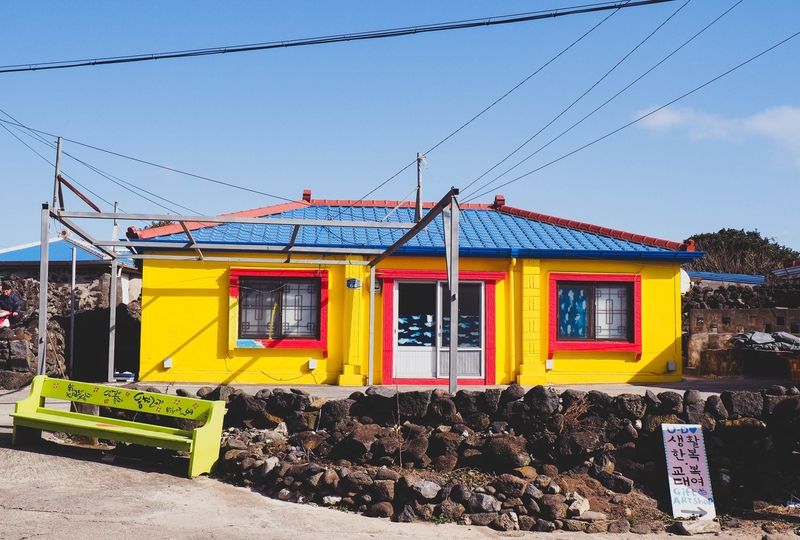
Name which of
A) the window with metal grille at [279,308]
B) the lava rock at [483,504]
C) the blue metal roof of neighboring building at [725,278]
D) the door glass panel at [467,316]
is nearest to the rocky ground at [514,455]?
the lava rock at [483,504]

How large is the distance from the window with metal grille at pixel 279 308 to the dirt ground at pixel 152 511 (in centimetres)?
675

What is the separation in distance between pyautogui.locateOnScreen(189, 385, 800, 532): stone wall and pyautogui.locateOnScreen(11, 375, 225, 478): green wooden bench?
1.23 ft

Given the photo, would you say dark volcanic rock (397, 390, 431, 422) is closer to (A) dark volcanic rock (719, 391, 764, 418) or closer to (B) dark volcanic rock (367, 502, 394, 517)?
(B) dark volcanic rock (367, 502, 394, 517)

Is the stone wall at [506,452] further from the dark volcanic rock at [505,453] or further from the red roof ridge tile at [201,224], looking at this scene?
the red roof ridge tile at [201,224]

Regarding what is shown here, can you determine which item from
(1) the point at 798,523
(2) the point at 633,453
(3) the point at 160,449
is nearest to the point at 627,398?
(2) the point at 633,453

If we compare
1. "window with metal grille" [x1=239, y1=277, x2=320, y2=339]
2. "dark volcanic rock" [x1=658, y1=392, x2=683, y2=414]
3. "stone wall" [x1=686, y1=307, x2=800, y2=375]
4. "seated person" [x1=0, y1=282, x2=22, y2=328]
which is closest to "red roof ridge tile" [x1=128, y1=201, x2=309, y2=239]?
"window with metal grille" [x1=239, y1=277, x2=320, y2=339]

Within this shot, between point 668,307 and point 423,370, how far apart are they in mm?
5426

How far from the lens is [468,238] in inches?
635

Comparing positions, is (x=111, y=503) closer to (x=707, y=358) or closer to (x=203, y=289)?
(x=203, y=289)

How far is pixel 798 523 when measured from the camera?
7.57 meters

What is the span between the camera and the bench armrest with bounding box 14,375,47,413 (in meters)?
8.90

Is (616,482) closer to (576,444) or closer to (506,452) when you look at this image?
(576,444)

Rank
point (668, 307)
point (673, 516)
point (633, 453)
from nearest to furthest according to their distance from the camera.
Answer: point (673, 516) < point (633, 453) < point (668, 307)

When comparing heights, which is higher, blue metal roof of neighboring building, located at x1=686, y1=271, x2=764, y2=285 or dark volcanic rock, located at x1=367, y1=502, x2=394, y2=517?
blue metal roof of neighboring building, located at x1=686, y1=271, x2=764, y2=285
